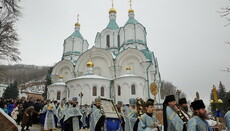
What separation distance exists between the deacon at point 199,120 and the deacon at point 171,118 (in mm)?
1008

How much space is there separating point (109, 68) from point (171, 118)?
83.7 ft

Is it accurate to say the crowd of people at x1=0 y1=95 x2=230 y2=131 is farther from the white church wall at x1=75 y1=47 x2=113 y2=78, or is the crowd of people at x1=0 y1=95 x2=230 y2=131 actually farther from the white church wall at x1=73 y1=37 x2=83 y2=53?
the white church wall at x1=73 y1=37 x2=83 y2=53

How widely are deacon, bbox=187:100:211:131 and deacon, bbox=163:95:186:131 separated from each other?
3.31 ft

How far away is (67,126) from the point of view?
8.15m

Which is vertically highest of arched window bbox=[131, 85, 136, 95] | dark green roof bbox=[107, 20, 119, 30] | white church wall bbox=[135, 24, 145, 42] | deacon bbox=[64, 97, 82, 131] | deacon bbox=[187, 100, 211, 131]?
dark green roof bbox=[107, 20, 119, 30]

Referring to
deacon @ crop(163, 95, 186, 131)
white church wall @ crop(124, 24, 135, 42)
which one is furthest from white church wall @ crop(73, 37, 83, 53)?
deacon @ crop(163, 95, 186, 131)

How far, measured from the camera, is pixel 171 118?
4.60m

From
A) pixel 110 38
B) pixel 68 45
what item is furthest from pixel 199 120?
pixel 68 45

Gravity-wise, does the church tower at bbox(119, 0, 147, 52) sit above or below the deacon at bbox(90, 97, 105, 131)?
above

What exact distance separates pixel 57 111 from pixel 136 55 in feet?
65.1

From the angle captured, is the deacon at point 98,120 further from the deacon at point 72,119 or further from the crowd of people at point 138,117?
the deacon at point 72,119

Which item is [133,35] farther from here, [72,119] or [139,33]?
[72,119]

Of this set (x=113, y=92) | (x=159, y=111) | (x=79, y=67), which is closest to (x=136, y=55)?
(x=113, y=92)

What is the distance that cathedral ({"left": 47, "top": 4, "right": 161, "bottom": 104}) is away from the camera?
25703mm
